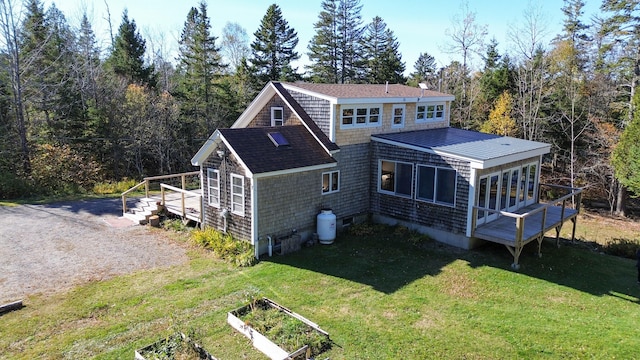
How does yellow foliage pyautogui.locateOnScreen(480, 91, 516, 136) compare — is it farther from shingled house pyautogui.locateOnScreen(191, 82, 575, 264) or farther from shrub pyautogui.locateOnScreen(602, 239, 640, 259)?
shrub pyautogui.locateOnScreen(602, 239, 640, 259)

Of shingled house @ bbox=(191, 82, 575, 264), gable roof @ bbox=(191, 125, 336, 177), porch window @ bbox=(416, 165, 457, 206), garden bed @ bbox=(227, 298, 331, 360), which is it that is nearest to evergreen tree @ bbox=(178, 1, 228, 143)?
shingled house @ bbox=(191, 82, 575, 264)

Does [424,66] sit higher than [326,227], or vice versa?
[424,66]

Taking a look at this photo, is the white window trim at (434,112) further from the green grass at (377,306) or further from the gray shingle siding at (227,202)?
the gray shingle siding at (227,202)

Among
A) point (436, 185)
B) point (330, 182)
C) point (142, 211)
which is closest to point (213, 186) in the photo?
point (330, 182)

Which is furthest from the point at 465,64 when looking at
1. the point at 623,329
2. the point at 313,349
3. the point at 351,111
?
the point at 313,349

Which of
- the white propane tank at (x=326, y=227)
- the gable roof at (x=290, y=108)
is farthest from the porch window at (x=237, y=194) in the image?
the gable roof at (x=290, y=108)

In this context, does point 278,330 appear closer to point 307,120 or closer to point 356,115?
point 307,120

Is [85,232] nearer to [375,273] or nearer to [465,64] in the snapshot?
[375,273]
